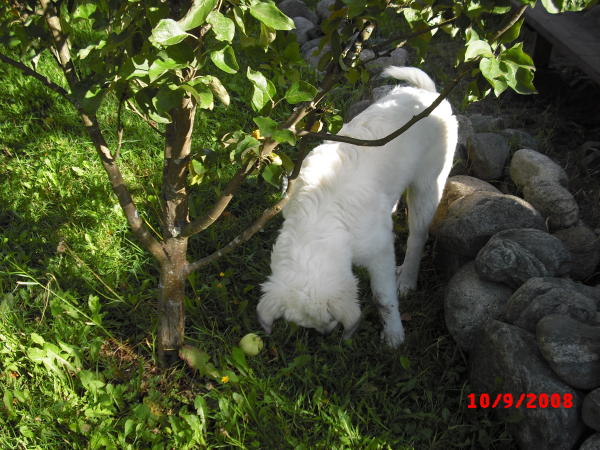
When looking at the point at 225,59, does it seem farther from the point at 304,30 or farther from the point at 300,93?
the point at 304,30

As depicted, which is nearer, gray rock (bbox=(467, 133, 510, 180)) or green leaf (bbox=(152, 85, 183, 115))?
Answer: green leaf (bbox=(152, 85, 183, 115))

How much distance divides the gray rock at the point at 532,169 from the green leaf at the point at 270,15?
2668 mm

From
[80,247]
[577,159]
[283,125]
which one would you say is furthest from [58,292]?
[577,159]

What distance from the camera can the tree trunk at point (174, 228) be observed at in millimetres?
2096

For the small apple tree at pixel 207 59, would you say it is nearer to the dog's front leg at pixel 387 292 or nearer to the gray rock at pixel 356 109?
the dog's front leg at pixel 387 292

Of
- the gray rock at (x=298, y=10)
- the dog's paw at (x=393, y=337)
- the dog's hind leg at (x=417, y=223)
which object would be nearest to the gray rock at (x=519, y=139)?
the dog's hind leg at (x=417, y=223)

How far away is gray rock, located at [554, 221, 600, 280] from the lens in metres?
3.04

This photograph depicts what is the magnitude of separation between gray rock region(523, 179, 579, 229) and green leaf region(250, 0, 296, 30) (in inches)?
100.0

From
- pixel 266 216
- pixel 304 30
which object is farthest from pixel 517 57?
pixel 304 30

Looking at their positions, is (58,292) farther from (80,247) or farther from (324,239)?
(324,239)

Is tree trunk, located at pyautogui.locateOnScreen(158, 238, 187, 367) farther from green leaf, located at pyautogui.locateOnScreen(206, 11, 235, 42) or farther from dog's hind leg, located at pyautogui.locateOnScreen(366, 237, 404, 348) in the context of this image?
green leaf, located at pyautogui.locateOnScreen(206, 11, 235, 42)

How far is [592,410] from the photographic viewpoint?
2.09m

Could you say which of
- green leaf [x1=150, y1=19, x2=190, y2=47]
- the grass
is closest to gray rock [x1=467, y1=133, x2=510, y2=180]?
the grass

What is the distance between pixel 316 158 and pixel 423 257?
1.07m
